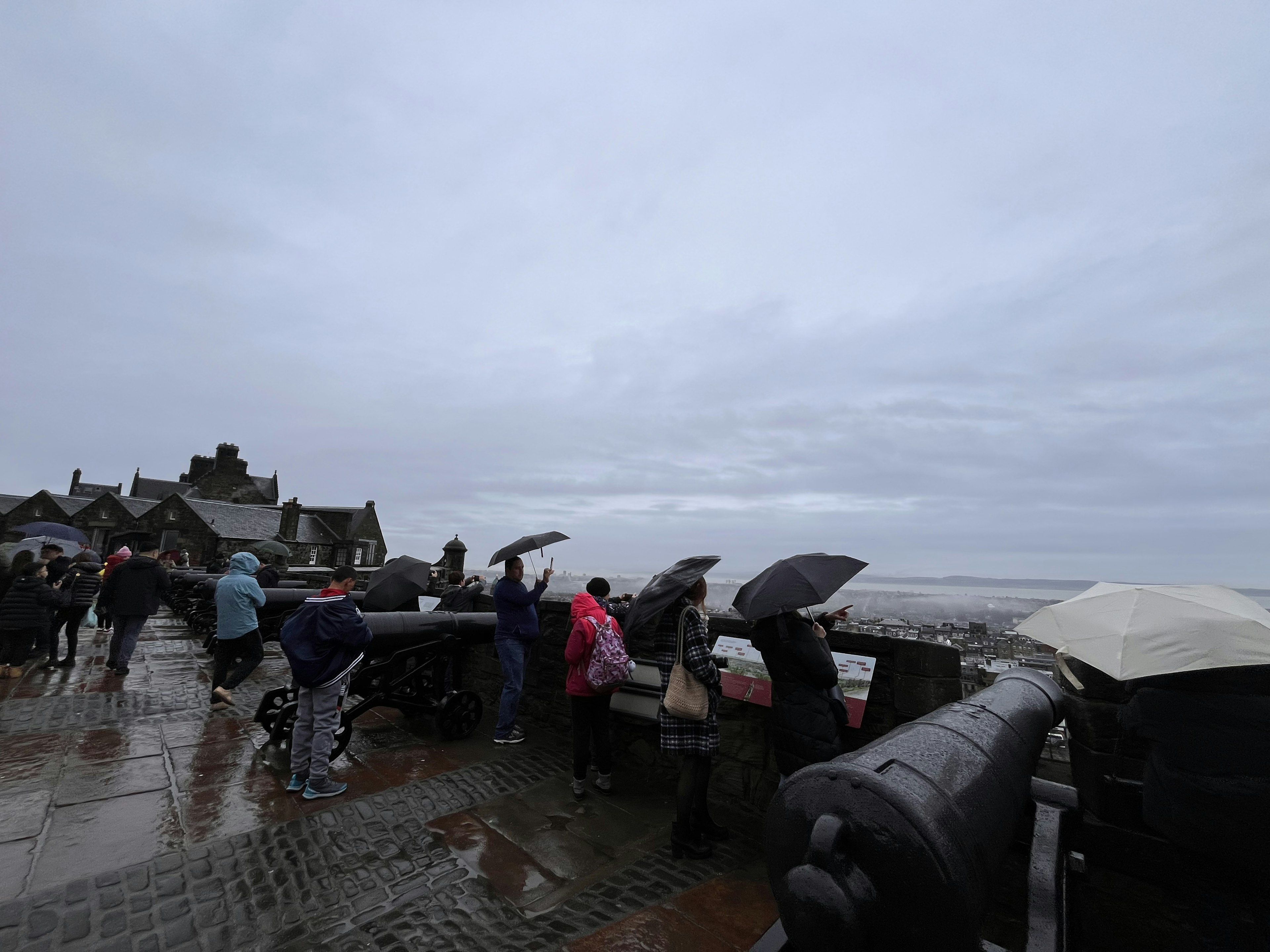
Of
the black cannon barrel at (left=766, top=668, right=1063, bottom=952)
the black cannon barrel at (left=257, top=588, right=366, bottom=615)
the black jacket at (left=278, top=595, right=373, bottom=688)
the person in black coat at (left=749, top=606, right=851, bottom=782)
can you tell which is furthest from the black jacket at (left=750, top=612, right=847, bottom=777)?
the black cannon barrel at (left=257, top=588, right=366, bottom=615)

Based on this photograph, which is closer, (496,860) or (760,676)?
(496,860)

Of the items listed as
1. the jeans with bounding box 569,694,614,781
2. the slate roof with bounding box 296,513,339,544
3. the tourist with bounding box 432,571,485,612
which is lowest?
the slate roof with bounding box 296,513,339,544

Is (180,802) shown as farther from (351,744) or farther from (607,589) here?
(607,589)

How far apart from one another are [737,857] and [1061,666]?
7.72 feet

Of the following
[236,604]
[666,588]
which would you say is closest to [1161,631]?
[666,588]

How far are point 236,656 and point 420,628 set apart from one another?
295 centimetres

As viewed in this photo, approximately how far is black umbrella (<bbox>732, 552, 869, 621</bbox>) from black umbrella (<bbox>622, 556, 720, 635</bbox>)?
0.31 metres

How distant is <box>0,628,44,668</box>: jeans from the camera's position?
7352 millimetres

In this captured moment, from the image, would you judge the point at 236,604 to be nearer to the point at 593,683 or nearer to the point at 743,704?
the point at 593,683

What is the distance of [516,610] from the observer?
569 centimetres

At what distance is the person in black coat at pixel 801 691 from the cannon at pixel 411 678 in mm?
3588

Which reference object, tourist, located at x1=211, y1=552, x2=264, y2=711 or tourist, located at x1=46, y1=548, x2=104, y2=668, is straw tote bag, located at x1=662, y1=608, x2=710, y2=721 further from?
tourist, located at x1=46, y1=548, x2=104, y2=668

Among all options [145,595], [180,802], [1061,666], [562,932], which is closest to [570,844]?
[562,932]

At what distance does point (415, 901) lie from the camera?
2980 millimetres
